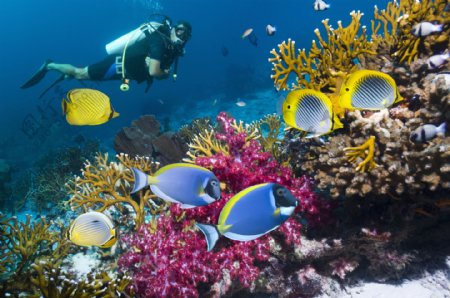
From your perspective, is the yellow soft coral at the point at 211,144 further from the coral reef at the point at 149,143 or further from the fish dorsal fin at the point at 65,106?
the coral reef at the point at 149,143

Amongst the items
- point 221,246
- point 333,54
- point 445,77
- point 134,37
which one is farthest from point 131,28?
point 445,77

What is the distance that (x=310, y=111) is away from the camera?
7.85 ft

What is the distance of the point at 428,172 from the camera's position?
269cm

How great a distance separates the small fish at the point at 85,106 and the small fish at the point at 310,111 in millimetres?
1980

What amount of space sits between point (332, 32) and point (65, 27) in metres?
111

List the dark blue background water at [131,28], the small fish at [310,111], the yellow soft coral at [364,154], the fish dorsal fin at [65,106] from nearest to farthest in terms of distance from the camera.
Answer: the small fish at [310,111]
the yellow soft coral at [364,154]
the fish dorsal fin at [65,106]
the dark blue background water at [131,28]

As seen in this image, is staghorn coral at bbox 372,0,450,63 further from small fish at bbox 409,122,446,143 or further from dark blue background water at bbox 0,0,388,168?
dark blue background water at bbox 0,0,388,168

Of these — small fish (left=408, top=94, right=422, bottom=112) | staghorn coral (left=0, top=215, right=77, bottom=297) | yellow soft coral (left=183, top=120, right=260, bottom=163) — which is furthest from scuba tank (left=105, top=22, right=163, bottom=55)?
small fish (left=408, top=94, right=422, bottom=112)

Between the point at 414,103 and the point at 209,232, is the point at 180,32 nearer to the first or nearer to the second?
the point at 414,103

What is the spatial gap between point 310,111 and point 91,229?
2727mm

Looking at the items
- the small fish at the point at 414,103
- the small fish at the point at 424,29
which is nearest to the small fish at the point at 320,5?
the small fish at the point at 424,29

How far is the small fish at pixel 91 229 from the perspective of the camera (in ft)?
10.7

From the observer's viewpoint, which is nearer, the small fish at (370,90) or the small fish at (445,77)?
the small fish at (370,90)

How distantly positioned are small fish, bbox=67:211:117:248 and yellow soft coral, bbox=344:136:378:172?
9.09ft
